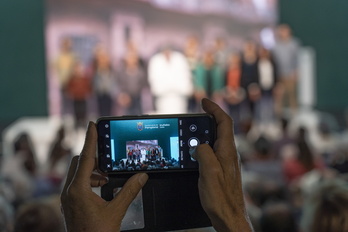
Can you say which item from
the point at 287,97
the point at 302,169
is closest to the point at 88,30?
the point at 287,97

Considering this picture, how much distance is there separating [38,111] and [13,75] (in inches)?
25.6

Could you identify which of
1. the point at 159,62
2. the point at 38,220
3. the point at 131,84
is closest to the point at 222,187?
the point at 38,220

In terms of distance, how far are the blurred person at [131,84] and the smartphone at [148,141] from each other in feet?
29.6

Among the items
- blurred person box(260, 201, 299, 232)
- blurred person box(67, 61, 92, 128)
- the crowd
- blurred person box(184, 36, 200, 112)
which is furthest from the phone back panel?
blurred person box(184, 36, 200, 112)

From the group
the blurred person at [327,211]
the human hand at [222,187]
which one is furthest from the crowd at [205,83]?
the human hand at [222,187]

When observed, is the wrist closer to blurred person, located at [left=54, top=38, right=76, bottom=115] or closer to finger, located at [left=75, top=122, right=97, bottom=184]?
finger, located at [left=75, top=122, right=97, bottom=184]

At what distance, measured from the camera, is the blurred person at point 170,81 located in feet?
34.8

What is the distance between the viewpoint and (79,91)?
393 inches

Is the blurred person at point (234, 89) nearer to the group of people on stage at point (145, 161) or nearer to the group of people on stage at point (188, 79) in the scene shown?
the group of people on stage at point (188, 79)

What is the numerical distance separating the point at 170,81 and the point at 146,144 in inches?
372

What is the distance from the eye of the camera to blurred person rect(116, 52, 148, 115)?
10.3 metres

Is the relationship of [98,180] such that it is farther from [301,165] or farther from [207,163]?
[301,165]

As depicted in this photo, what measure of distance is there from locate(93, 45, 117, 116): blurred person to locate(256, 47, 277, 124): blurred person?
2599 millimetres

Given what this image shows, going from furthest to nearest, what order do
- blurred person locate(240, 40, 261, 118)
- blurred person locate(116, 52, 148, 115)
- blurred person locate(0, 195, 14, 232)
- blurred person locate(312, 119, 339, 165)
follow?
blurred person locate(240, 40, 261, 118) < blurred person locate(116, 52, 148, 115) < blurred person locate(312, 119, 339, 165) < blurred person locate(0, 195, 14, 232)
